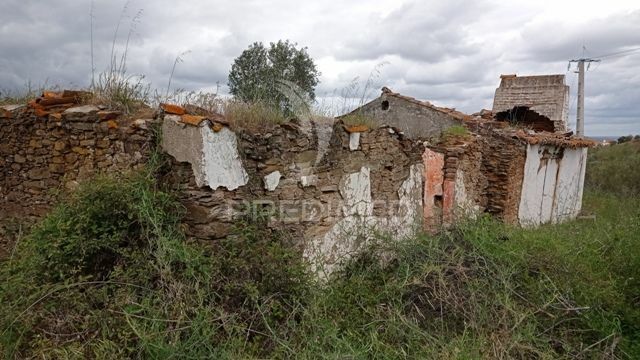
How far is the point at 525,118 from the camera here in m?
16.5

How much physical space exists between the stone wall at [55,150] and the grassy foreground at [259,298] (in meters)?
0.43

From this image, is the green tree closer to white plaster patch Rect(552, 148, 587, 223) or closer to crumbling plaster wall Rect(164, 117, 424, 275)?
crumbling plaster wall Rect(164, 117, 424, 275)

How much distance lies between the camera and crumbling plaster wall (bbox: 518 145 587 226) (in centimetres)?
1180

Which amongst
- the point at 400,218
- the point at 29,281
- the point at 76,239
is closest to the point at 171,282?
the point at 76,239

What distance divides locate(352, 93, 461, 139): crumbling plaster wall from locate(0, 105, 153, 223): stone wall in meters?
7.89

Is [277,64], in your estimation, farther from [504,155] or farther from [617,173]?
[617,173]

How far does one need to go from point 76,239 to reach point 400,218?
13.0 feet

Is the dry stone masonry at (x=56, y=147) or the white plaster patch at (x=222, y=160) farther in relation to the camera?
the dry stone masonry at (x=56, y=147)

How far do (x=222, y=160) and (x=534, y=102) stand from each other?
46.1 feet

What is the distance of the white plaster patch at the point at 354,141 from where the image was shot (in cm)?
576

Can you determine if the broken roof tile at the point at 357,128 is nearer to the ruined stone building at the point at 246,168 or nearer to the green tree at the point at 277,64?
the ruined stone building at the point at 246,168

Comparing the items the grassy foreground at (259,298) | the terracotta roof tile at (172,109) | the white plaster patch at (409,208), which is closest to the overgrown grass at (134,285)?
the grassy foreground at (259,298)

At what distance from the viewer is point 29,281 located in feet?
12.9

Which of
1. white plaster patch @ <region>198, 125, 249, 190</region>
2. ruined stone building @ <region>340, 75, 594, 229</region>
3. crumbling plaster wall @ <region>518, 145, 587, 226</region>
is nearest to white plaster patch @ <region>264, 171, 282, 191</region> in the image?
white plaster patch @ <region>198, 125, 249, 190</region>
